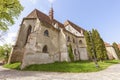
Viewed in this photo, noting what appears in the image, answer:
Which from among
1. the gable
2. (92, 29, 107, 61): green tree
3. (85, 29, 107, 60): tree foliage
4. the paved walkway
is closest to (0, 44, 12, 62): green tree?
the gable

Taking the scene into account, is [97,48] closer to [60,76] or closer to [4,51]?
[60,76]

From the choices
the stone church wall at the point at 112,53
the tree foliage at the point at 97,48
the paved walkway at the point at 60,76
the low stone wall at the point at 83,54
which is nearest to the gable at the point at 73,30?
the low stone wall at the point at 83,54

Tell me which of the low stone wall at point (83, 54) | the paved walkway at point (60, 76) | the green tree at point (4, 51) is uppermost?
the green tree at point (4, 51)

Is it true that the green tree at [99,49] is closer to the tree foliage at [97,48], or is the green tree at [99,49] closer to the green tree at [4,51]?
the tree foliage at [97,48]

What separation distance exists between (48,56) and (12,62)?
745 cm

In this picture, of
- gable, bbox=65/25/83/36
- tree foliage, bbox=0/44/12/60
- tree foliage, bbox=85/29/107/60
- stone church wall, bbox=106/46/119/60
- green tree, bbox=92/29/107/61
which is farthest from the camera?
stone church wall, bbox=106/46/119/60

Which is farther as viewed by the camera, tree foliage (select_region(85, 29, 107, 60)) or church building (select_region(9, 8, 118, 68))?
tree foliage (select_region(85, 29, 107, 60))

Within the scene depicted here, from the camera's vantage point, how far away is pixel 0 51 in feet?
164

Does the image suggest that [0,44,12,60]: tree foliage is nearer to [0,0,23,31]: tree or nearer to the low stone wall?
the low stone wall

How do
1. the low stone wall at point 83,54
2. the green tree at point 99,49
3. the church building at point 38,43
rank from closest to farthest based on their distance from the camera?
1. the church building at point 38,43
2. the green tree at point 99,49
3. the low stone wall at point 83,54

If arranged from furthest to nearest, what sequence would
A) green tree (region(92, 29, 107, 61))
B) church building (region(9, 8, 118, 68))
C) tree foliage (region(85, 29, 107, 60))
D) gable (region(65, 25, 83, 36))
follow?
1. gable (region(65, 25, 83, 36))
2. tree foliage (region(85, 29, 107, 60))
3. green tree (region(92, 29, 107, 61))
4. church building (region(9, 8, 118, 68))

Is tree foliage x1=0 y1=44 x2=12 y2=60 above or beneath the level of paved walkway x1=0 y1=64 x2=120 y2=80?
above

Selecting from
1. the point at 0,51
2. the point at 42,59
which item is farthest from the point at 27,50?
the point at 0,51

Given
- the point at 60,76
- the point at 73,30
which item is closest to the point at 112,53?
the point at 73,30
